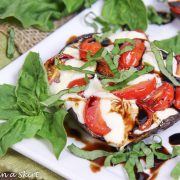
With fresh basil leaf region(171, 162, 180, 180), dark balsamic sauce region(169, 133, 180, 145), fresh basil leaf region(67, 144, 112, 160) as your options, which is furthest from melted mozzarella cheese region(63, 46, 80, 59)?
fresh basil leaf region(171, 162, 180, 180)

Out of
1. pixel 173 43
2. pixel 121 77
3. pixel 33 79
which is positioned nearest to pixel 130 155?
pixel 121 77

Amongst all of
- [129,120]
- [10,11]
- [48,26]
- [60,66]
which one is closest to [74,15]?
[48,26]

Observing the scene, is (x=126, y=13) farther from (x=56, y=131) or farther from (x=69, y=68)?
(x=56, y=131)

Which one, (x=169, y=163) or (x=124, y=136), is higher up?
(x=124, y=136)

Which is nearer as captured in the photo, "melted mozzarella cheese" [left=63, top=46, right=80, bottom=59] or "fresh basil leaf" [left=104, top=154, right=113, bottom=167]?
"fresh basil leaf" [left=104, top=154, right=113, bottom=167]

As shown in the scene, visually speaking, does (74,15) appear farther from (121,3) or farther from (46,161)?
(46,161)

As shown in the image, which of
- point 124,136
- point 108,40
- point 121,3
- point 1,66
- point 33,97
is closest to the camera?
point 124,136

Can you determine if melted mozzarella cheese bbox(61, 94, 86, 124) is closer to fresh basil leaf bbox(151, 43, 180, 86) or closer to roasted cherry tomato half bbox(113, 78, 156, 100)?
roasted cherry tomato half bbox(113, 78, 156, 100)

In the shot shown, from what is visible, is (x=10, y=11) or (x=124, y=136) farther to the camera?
(x=10, y=11)
